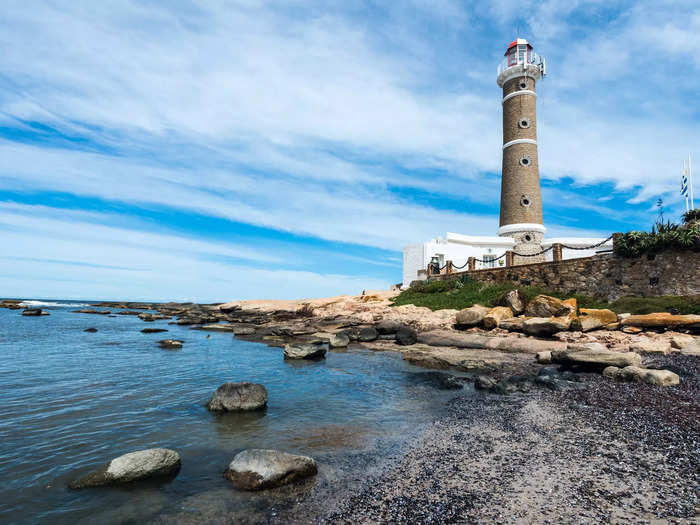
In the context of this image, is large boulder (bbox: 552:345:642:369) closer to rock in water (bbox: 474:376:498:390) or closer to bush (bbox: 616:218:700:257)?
rock in water (bbox: 474:376:498:390)

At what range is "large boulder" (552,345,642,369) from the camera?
11250 mm

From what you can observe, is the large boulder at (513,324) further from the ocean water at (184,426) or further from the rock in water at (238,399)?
the rock in water at (238,399)

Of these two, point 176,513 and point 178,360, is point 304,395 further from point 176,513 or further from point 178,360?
point 178,360

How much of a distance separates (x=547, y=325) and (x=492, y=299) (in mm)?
7333

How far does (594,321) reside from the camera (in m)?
16.6

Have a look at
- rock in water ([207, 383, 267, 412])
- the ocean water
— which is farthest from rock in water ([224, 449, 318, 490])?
rock in water ([207, 383, 267, 412])

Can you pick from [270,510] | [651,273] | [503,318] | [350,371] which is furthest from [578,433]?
[651,273]

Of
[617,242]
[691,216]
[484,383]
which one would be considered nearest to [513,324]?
[617,242]

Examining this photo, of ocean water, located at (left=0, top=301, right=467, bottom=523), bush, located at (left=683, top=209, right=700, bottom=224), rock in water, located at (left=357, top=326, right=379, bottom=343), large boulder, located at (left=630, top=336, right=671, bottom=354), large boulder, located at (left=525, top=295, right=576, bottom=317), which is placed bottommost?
ocean water, located at (left=0, top=301, right=467, bottom=523)

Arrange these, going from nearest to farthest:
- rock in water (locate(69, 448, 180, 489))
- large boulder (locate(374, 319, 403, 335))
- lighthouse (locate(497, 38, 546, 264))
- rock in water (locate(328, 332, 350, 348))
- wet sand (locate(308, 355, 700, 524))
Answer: wet sand (locate(308, 355, 700, 524)) < rock in water (locate(69, 448, 180, 489)) < rock in water (locate(328, 332, 350, 348)) < large boulder (locate(374, 319, 403, 335)) < lighthouse (locate(497, 38, 546, 264))

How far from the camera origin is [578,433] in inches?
264

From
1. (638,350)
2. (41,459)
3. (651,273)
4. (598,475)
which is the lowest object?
(41,459)

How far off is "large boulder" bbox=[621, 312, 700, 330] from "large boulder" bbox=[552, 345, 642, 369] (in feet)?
17.1

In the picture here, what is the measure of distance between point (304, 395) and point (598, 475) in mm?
7142
